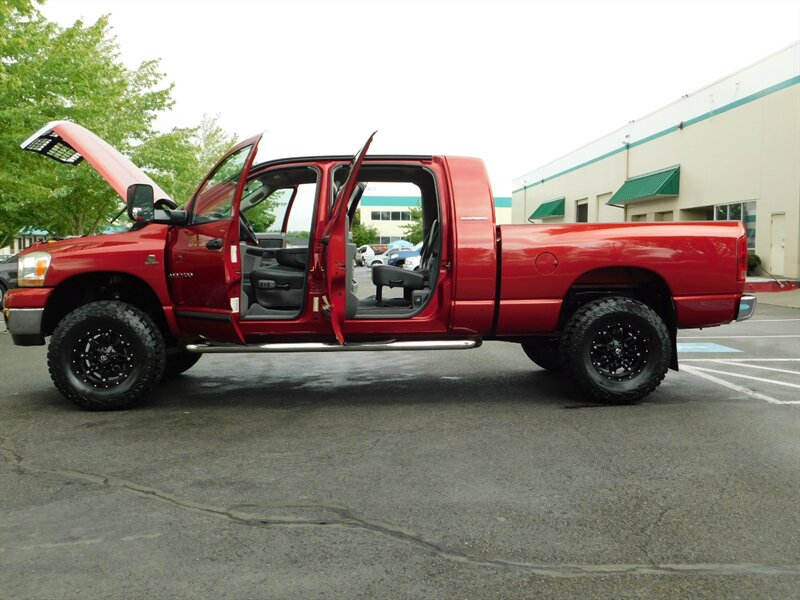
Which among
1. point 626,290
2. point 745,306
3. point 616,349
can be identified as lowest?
point 616,349

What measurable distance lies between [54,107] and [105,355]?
547 inches

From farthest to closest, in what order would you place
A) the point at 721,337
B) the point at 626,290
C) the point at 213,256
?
1. the point at 721,337
2. the point at 626,290
3. the point at 213,256

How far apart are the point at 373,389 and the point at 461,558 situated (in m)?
3.93

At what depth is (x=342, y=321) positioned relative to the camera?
603 cm

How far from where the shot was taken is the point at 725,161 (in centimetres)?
2488

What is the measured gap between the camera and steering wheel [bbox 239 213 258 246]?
681 centimetres

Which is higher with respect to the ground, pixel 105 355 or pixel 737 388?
pixel 105 355

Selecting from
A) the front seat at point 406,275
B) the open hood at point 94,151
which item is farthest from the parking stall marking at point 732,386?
the open hood at point 94,151

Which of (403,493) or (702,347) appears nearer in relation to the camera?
(403,493)

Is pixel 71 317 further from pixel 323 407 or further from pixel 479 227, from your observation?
pixel 479 227

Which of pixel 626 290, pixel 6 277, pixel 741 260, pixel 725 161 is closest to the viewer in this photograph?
pixel 741 260

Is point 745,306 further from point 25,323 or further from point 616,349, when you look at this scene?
point 25,323

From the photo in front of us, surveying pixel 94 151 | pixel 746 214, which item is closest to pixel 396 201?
pixel 94 151

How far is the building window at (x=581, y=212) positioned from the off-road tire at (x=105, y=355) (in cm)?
3630
